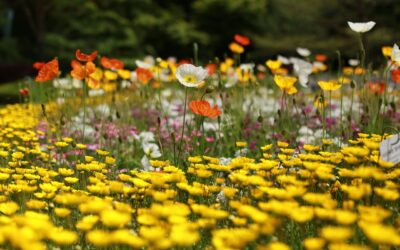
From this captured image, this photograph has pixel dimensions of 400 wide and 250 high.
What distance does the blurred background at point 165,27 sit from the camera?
14.6 metres

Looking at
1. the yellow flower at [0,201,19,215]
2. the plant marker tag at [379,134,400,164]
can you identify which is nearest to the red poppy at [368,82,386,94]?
the plant marker tag at [379,134,400,164]

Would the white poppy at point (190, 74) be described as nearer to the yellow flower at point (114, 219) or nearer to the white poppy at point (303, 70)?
the white poppy at point (303, 70)

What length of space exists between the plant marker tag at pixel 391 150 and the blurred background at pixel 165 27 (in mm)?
11781

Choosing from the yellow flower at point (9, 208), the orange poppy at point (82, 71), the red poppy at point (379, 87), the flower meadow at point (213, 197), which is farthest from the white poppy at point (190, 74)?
the red poppy at point (379, 87)

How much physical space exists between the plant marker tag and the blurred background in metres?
11.8

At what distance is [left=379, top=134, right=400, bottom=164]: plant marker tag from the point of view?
228 cm

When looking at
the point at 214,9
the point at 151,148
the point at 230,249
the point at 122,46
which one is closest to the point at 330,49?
the point at 214,9

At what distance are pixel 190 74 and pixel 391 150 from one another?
137 cm

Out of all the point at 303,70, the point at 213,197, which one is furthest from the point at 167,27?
the point at 213,197

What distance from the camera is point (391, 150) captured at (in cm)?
230

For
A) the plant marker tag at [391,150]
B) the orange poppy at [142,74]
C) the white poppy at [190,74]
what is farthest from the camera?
the orange poppy at [142,74]

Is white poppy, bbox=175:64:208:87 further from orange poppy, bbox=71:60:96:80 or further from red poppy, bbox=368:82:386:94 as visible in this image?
red poppy, bbox=368:82:386:94

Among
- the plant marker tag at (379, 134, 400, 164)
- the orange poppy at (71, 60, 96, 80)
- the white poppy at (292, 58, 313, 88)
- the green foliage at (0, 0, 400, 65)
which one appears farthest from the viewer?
the green foliage at (0, 0, 400, 65)

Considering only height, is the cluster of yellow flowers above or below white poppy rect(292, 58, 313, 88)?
below
